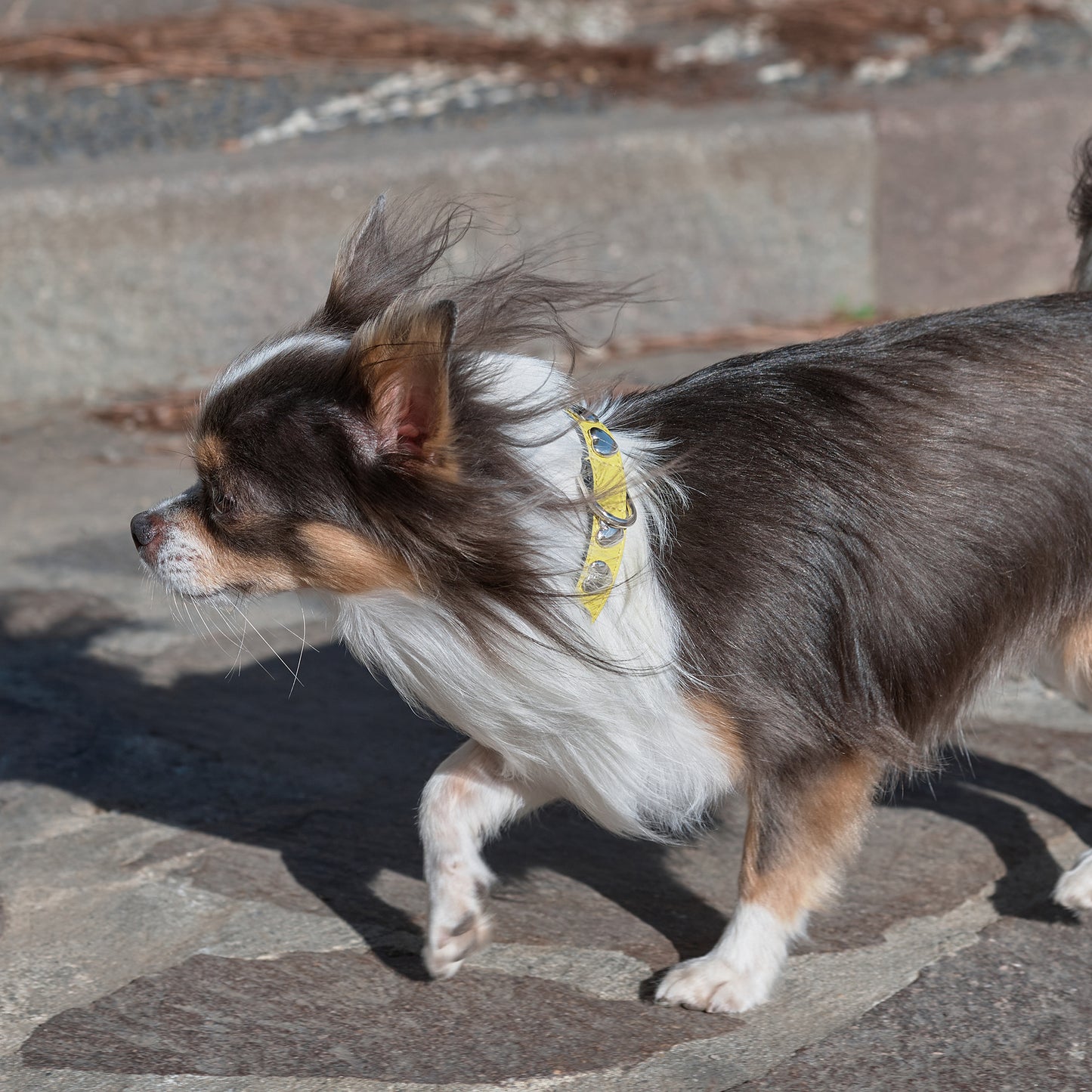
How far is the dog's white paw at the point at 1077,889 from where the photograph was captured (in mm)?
2938

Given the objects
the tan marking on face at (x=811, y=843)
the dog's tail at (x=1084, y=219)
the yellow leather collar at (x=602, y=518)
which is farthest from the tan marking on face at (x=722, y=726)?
the dog's tail at (x=1084, y=219)

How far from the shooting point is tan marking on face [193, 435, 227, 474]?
2785mm

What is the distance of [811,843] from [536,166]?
414 cm

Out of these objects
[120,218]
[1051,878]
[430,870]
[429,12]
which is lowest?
[1051,878]

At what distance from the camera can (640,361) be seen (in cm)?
636

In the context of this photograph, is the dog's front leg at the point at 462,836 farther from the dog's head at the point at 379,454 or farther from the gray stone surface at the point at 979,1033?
the gray stone surface at the point at 979,1033

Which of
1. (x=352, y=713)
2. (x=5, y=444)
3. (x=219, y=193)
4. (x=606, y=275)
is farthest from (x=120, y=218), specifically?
(x=352, y=713)

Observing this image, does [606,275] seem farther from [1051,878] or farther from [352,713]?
[1051,878]

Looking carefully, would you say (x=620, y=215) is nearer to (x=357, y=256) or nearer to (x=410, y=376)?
(x=357, y=256)

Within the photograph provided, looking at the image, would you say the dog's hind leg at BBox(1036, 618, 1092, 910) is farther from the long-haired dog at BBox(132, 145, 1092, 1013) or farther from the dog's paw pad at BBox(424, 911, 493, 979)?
the dog's paw pad at BBox(424, 911, 493, 979)

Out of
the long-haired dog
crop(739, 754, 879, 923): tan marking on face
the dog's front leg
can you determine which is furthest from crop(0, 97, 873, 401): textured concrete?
crop(739, 754, 879, 923): tan marking on face

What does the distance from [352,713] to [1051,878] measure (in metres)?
1.79

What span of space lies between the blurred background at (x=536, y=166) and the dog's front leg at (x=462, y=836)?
3.02 m

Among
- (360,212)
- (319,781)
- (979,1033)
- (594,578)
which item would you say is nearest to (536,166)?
(360,212)
